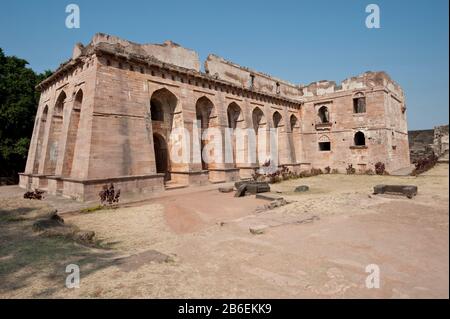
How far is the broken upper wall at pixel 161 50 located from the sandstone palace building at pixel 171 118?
0.07 metres

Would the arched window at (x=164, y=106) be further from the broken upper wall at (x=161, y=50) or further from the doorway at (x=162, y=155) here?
the broken upper wall at (x=161, y=50)

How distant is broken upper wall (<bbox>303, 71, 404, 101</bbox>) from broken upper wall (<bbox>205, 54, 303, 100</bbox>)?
73.0 inches

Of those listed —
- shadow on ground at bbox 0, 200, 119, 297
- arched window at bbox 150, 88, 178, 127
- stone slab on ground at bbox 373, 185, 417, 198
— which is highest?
arched window at bbox 150, 88, 178, 127

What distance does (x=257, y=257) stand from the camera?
424 cm

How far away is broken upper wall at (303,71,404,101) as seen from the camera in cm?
2162

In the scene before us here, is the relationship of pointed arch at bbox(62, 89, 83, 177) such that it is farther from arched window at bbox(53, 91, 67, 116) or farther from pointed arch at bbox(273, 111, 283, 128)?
pointed arch at bbox(273, 111, 283, 128)

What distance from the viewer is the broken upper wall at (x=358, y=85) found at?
21.6 metres

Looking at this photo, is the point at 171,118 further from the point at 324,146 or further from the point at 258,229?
the point at 324,146

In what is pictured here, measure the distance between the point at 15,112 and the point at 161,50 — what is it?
13610 millimetres

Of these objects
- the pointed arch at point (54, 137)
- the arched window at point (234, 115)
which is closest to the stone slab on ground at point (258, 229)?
the pointed arch at point (54, 137)

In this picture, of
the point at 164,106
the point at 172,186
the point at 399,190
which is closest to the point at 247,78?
the point at 164,106

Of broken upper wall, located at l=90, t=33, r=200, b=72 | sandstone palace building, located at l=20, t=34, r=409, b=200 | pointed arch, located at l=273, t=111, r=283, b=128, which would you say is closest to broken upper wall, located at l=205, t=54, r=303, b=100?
sandstone palace building, located at l=20, t=34, r=409, b=200

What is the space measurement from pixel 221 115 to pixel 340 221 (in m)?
14.1
